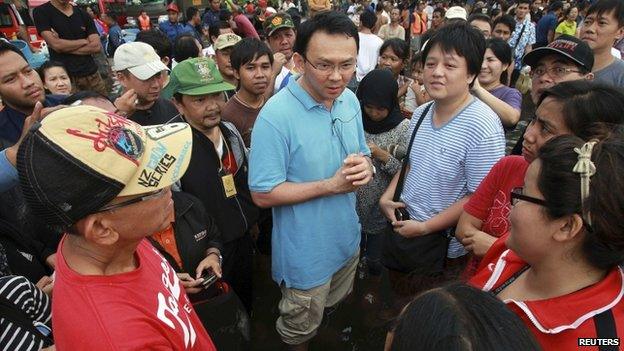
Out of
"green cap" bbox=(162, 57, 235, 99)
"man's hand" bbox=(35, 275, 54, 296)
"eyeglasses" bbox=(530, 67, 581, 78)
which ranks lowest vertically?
"man's hand" bbox=(35, 275, 54, 296)

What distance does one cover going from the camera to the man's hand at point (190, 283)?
2.02 meters

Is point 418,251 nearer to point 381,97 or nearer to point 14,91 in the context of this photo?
point 381,97

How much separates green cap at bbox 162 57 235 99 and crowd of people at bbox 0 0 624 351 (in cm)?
1

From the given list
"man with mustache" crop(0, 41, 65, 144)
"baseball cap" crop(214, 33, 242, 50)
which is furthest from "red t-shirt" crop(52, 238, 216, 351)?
"baseball cap" crop(214, 33, 242, 50)

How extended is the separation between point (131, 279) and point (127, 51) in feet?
8.93

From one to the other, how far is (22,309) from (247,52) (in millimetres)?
2649

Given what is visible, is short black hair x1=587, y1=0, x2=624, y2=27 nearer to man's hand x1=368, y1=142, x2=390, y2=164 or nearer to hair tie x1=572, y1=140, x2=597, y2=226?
man's hand x1=368, y1=142, x2=390, y2=164

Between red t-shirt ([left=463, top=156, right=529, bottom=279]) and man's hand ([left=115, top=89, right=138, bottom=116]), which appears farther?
man's hand ([left=115, top=89, right=138, bottom=116])

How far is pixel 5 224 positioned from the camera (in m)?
1.94

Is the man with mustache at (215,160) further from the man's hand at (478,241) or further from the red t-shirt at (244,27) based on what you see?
the red t-shirt at (244,27)

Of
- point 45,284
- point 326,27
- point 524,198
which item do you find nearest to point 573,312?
point 524,198

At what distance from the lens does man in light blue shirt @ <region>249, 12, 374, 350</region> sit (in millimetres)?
2023

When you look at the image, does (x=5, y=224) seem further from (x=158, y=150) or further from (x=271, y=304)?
(x=271, y=304)

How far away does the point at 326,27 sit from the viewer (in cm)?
206
